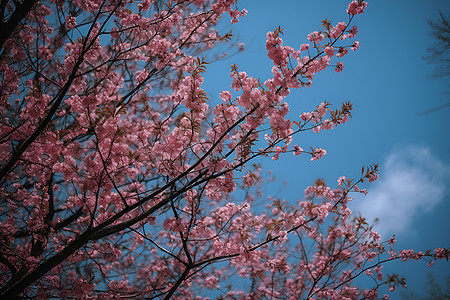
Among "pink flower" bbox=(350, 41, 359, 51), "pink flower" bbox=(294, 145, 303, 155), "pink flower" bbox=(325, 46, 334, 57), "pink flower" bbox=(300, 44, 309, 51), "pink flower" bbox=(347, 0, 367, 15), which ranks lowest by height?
"pink flower" bbox=(294, 145, 303, 155)

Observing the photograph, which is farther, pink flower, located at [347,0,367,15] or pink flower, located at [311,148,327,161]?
pink flower, located at [311,148,327,161]

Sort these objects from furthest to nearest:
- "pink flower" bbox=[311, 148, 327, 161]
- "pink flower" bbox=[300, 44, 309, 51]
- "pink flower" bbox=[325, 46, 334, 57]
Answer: "pink flower" bbox=[311, 148, 327, 161], "pink flower" bbox=[300, 44, 309, 51], "pink flower" bbox=[325, 46, 334, 57]

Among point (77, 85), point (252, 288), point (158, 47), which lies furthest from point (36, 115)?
point (252, 288)

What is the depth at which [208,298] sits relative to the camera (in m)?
7.29

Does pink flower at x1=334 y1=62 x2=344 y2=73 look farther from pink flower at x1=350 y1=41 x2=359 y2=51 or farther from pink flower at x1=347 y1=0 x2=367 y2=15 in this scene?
pink flower at x1=347 y1=0 x2=367 y2=15

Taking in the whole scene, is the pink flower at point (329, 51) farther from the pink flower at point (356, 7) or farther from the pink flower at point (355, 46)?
the pink flower at point (356, 7)

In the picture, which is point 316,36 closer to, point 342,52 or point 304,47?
point 304,47

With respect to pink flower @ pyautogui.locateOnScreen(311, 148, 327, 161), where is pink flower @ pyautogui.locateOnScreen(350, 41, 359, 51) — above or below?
above

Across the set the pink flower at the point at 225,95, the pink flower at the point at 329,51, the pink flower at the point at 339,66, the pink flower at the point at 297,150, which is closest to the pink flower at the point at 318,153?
the pink flower at the point at 297,150

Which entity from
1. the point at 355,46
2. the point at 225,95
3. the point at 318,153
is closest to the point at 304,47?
the point at 355,46

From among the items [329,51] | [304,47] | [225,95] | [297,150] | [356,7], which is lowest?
[297,150]

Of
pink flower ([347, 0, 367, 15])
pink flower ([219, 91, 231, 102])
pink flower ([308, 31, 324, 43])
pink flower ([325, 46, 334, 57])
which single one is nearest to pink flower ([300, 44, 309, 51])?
pink flower ([308, 31, 324, 43])

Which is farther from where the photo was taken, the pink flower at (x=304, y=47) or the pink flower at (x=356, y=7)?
the pink flower at (x=304, y=47)

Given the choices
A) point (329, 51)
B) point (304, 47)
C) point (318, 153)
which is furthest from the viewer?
point (318, 153)
